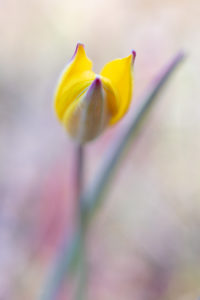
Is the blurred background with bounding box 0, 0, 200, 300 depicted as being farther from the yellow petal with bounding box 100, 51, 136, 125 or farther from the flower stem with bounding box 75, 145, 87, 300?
the yellow petal with bounding box 100, 51, 136, 125

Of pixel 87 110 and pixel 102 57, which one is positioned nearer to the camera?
pixel 87 110

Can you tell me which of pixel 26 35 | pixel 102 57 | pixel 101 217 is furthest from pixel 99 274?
pixel 26 35

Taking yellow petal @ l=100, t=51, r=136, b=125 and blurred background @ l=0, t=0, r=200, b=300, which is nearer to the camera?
yellow petal @ l=100, t=51, r=136, b=125

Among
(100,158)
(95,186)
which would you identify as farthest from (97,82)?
(100,158)

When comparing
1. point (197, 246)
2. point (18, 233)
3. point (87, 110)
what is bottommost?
point (197, 246)

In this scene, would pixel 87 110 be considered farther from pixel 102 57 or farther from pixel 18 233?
pixel 102 57

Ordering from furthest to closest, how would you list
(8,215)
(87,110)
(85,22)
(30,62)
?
(85,22), (30,62), (8,215), (87,110)

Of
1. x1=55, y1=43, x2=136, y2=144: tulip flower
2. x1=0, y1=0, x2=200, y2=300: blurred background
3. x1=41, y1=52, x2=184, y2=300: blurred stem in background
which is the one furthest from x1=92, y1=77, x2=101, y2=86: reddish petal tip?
x1=0, y1=0, x2=200, y2=300: blurred background

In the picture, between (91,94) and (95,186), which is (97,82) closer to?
(91,94)
